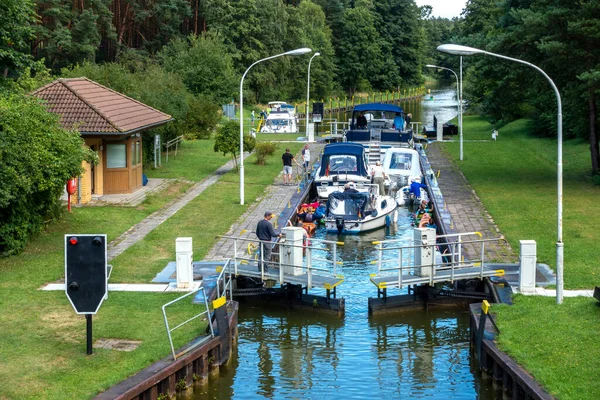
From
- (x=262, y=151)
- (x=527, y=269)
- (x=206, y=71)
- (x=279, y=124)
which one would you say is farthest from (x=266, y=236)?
(x=206, y=71)

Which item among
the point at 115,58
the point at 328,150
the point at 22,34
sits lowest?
the point at 328,150

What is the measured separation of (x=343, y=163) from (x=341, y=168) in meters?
0.29

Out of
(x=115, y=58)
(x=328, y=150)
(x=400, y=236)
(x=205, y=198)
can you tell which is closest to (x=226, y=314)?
(x=400, y=236)

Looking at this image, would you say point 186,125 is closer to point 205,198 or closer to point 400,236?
point 205,198

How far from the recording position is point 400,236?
107ft

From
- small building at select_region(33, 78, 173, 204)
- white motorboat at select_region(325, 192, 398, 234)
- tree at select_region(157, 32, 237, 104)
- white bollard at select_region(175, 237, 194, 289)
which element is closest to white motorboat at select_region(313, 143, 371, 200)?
white motorboat at select_region(325, 192, 398, 234)

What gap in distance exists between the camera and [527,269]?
2119 cm

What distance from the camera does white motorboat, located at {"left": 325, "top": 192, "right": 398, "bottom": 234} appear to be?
108ft

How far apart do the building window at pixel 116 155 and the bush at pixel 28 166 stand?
310 inches

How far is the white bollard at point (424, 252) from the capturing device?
22.6 metres

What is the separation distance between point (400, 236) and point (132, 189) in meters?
11.1

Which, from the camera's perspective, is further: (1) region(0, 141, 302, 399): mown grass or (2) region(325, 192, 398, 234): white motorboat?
(2) region(325, 192, 398, 234): white motorboat

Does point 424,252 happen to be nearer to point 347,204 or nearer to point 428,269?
point 428,269

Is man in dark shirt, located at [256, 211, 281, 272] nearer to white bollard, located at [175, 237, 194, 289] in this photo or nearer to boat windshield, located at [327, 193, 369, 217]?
white bollard, located at [175, 237, 194, 289]
